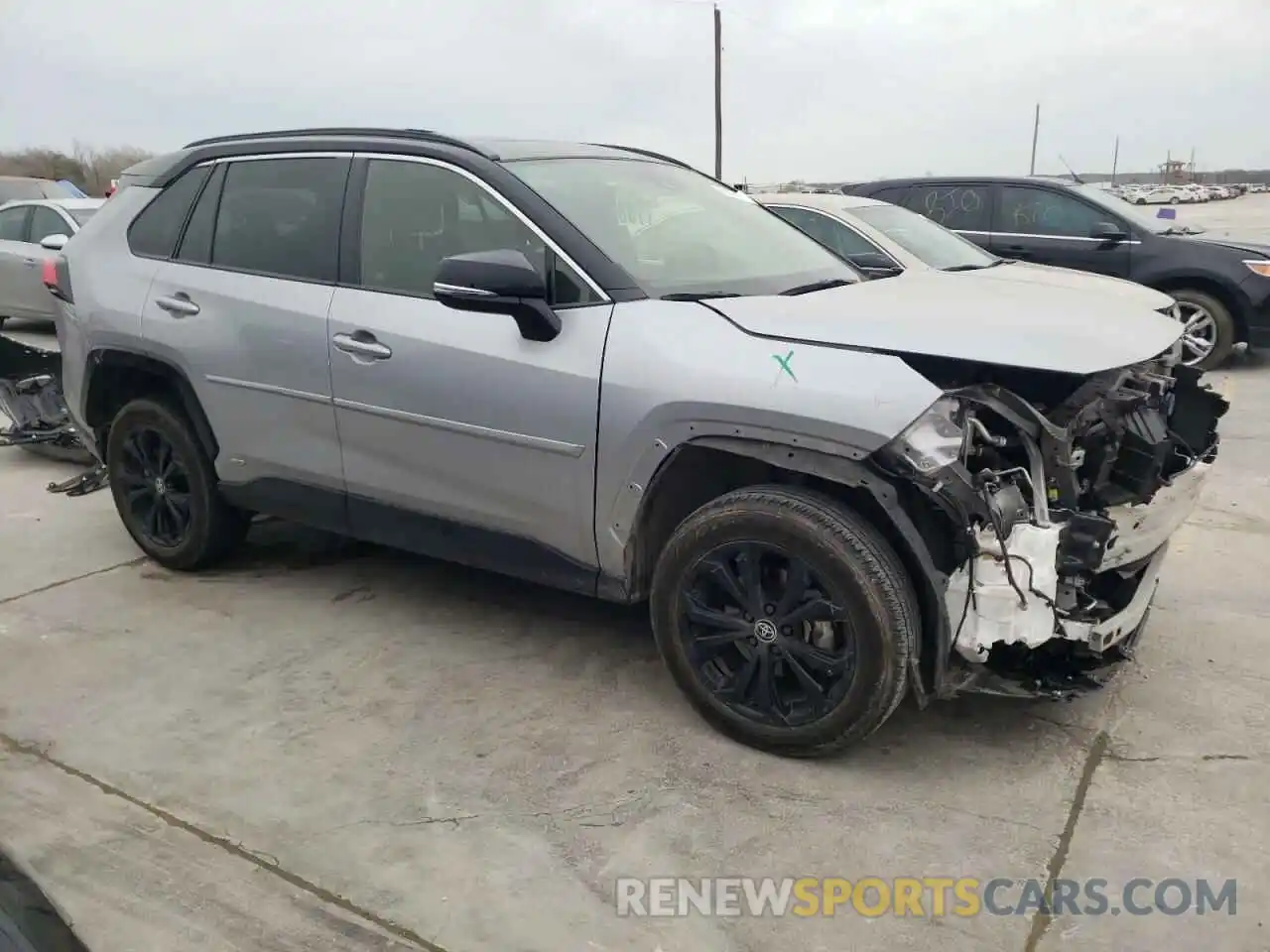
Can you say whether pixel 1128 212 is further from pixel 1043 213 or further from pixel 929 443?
pixel 929 443

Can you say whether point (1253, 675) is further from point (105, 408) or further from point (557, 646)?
point (105, 408)

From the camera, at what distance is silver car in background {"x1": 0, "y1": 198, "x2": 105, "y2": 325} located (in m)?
11.0

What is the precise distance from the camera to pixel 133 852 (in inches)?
107

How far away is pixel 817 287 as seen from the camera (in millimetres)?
3609

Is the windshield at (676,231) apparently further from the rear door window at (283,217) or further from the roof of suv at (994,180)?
the roof of suv at (994,180)

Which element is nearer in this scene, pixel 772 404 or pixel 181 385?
pixel 772 404

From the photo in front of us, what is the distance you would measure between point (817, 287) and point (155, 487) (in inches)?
117

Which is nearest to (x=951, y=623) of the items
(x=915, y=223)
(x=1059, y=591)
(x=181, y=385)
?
(x=1059, y=591)

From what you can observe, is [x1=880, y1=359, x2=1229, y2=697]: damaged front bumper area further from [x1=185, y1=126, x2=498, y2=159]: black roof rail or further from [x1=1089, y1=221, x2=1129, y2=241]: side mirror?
[x1=1089, y1=221, x2=1129, y2=241]: side mirror

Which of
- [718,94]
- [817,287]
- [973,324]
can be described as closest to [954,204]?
[817,287]

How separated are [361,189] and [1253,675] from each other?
358 cm

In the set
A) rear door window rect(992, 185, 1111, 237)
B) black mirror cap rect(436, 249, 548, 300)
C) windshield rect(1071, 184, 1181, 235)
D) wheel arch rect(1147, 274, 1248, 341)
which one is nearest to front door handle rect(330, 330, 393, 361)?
black mirror cap rect(436, 249, 548, 300)

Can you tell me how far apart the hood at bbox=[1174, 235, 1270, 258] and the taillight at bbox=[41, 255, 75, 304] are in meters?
8.68

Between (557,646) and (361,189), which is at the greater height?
(361,189)
